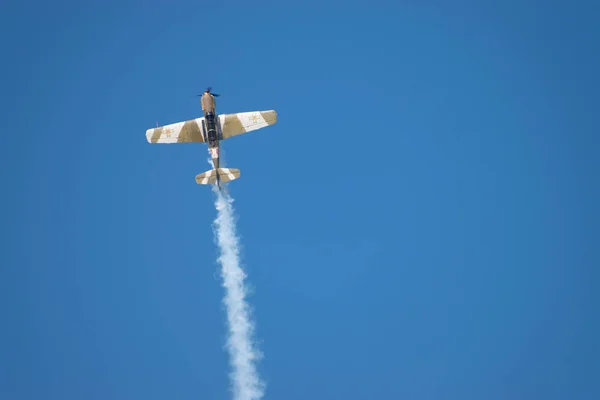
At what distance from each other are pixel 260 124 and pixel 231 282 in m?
13.6

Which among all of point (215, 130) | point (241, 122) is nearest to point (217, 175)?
point (215, 130)

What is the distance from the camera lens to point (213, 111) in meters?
79.1

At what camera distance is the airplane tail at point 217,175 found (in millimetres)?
81438

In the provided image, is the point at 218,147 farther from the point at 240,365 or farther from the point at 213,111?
the point at 240,365

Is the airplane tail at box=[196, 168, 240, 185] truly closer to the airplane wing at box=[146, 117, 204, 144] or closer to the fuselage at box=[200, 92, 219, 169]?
the fuselage at box=[200, 92, 219, 169]

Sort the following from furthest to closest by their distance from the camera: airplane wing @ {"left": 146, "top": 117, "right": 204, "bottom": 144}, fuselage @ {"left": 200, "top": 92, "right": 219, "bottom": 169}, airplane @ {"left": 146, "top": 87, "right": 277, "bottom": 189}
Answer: airplane wing @ {"left": 146, "top": 117, "right": 204, "bottom": 144}
airplane @ {"left": 146, "top": 87, "right": 277, "bottom": 189}
fuselage @ {"left": 200, "top": 92, "right": 219, "bottom": 169}

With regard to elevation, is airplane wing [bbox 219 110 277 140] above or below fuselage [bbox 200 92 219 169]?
above

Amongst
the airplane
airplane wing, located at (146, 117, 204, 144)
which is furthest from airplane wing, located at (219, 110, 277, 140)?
airplane wing, located at (146, 117, 204, 144)

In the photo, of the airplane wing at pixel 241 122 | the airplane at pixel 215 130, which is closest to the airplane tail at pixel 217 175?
the airplane at pixel 215 130

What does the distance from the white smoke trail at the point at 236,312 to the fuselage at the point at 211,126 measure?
19.2ft

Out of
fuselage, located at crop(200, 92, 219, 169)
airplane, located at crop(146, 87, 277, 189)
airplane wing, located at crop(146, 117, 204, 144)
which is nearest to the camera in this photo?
fuselage, located at crop(200, 92, 219, 169)

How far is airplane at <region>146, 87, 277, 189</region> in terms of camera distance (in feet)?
266

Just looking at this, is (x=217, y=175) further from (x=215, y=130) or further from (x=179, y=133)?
(x=179, y=133)

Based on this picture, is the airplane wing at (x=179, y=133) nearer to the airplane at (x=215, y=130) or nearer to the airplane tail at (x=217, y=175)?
the airplane at (x=215, y=130)
